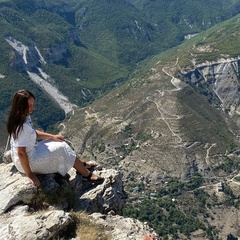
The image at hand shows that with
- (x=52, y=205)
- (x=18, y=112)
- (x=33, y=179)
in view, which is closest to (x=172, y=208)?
(x=52, y=205)

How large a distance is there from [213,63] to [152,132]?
7103 cm

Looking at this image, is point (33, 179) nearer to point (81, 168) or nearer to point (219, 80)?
point (81, 168)

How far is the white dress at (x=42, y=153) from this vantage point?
14.7 meters

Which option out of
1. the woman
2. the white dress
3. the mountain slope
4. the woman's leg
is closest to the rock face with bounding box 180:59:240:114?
the mountain slope

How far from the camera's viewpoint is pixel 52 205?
14648mm

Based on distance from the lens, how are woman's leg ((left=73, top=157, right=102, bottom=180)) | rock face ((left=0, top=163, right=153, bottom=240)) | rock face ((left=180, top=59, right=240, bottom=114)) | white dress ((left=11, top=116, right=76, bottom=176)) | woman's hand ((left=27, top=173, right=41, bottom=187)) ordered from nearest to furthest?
rock face ((left=0, top=163, right=153, bottom=240))
woman's hand ((left=27, top=173, right=41, bottom=187))
white dress ((left=11, top=116, right=76, bottom=176))
woman's leg ((left=73, top=157, right=102, bottom=180))
rock face ((left=180, top=59, right=240, bottom=114))

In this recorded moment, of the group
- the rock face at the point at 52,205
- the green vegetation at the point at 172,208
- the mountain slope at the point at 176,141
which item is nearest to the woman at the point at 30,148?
the rock face at the point at 52,205

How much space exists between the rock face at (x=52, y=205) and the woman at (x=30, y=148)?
46 cm

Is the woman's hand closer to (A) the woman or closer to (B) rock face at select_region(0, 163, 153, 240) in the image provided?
(A) the woman

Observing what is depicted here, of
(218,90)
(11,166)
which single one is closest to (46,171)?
(11,166)

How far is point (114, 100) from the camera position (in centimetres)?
18250

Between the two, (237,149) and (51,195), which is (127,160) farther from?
(51,195)

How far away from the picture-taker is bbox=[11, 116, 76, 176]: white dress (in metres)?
14.7

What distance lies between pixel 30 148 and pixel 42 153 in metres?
0.49
